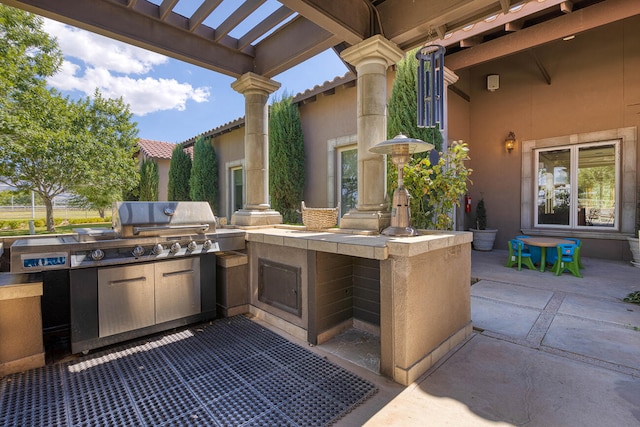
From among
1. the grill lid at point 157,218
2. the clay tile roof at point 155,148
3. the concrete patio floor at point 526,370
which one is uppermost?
the clay tile roof at point 155,148

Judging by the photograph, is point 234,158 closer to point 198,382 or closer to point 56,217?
point 198,382

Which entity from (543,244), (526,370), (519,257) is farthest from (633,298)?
(526,370)

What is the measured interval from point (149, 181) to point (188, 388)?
11.9 m

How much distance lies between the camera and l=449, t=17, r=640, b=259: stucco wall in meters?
5.53

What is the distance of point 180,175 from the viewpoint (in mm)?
10695

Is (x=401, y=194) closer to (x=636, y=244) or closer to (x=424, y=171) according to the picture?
(x=424, y=171)

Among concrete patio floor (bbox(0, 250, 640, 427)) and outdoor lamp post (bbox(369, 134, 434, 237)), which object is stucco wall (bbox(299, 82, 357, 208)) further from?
concrete patio floor (bbox(0, 250, 640, 427))

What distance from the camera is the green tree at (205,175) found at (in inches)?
377

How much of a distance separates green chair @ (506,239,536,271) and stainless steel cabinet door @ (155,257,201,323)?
5122mm

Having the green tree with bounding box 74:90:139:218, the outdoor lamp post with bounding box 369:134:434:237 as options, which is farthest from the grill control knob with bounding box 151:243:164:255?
the green tree with bounding box 74:90:139:218

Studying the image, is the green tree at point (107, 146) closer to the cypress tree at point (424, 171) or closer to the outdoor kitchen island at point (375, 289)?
the outdoor kitchen island at point (375, 289)

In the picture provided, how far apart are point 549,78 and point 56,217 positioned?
18962mm

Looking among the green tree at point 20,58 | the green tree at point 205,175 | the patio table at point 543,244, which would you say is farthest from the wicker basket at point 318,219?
the green tree at point 20,58

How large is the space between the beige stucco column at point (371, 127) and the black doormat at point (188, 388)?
4.71 ft
